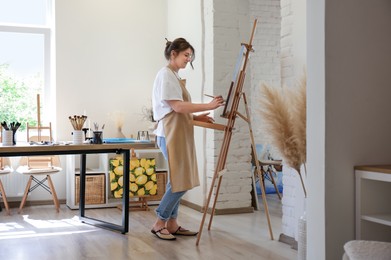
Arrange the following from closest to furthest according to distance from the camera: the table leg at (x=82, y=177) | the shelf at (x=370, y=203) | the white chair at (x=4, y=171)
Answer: the shelf at (x=370, y=203), the table leg at (x=82, y=177), the white chair at (x=4, y=171)

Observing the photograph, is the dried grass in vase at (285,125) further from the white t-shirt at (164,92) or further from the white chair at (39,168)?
the white chair at (39,168)

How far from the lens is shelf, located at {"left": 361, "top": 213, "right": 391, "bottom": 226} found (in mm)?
2568

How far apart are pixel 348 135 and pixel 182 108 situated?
187 centimetres

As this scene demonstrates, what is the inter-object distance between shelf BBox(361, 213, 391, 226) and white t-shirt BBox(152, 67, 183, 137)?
6.89ft

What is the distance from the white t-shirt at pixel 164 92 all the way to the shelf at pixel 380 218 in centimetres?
210

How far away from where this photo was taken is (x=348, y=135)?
2.72m

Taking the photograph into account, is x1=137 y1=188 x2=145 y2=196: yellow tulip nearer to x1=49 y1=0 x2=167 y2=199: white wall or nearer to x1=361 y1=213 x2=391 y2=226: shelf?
x1=49 y1=0 x2=167 y2=199: white wall

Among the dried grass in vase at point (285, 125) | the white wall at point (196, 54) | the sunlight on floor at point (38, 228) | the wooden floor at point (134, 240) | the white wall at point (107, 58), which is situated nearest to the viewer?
the dried grass in vase at point (285, 125)

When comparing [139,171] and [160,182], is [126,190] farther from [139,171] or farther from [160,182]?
[160,182]

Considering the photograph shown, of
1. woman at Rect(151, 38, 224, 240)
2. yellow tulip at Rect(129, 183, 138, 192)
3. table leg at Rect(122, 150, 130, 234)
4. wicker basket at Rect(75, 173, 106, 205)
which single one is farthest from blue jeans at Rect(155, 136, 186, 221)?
wicker basket at Rect(75, 173, 106, 205)

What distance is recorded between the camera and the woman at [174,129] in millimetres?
4410

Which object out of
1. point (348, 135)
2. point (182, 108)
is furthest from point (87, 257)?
point (348, 135)

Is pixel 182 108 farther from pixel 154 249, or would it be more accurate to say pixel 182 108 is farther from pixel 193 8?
pixel 193 8

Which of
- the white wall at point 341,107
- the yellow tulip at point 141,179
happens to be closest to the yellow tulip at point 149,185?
the yellow tulip at point 141,179
